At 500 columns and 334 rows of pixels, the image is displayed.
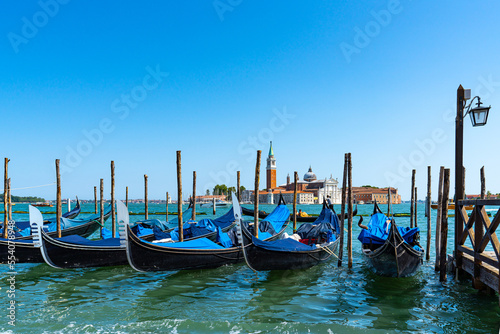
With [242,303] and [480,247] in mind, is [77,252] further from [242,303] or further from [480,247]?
[480,247]

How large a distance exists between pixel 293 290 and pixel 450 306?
211 cm

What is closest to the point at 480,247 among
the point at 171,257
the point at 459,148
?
the point at 459,148

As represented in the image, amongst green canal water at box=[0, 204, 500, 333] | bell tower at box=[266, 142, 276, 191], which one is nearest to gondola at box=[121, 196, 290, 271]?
green canal water at box=[0, 204, 500, 333]

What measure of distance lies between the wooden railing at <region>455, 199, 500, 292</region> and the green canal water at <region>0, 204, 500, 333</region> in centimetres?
35

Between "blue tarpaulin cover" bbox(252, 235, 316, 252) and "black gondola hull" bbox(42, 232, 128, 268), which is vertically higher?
"blue tarpaulin cover" bbox(252, 235, 316, 252)

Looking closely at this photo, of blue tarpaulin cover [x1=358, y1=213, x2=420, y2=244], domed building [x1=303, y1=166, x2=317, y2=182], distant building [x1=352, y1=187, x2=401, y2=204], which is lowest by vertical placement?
distant building [x1=352, y1=187, x2=401, y2=204]

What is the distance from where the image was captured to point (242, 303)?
5215 mm

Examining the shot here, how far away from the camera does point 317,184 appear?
90812 mm

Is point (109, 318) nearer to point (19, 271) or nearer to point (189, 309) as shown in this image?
point (189, 309)

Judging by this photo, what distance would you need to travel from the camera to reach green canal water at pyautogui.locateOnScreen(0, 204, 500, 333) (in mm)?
4289

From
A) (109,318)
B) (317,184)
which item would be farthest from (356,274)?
(317,184)

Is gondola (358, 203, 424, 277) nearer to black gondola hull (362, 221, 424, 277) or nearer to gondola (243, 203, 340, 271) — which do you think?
black gondola hull (362, 221, 424, 277)

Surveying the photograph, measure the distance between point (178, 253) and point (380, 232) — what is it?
3.95m

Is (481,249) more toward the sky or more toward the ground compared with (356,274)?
more toward the sky
